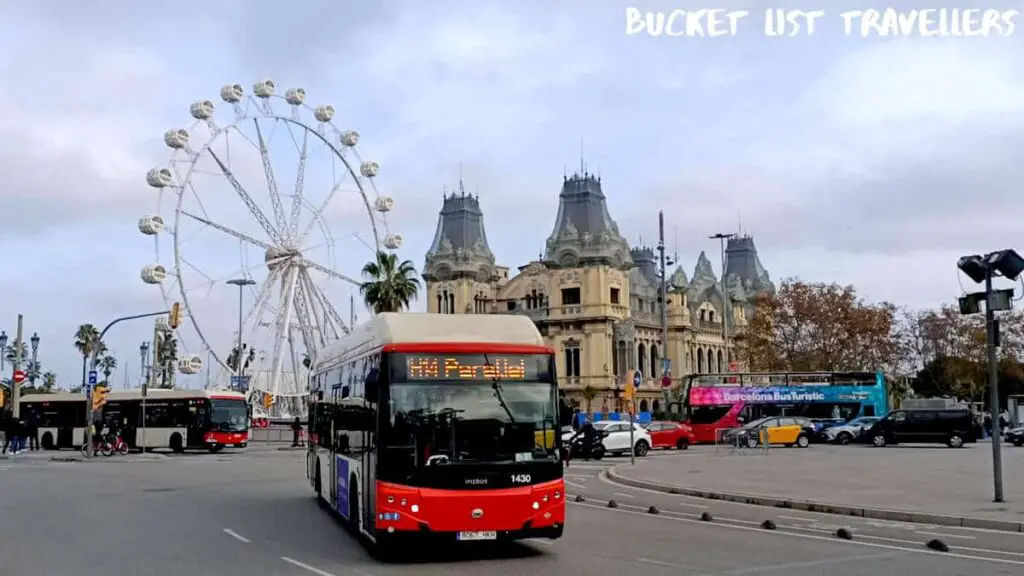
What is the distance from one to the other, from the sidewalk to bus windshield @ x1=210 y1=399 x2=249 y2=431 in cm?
2131

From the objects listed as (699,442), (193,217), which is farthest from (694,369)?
(193,217)

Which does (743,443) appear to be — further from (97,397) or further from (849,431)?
(97,397)

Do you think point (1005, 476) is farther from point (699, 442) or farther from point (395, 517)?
point (699, 442)

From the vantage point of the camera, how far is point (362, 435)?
13461 millimetres

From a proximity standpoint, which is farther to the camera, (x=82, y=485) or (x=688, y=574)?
(x=82, y=485)

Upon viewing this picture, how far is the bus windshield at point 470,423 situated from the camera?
39.7ft

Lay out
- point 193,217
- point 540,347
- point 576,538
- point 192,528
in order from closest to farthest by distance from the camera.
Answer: point 540,347
point 576,538
point 192,528
point 193,217

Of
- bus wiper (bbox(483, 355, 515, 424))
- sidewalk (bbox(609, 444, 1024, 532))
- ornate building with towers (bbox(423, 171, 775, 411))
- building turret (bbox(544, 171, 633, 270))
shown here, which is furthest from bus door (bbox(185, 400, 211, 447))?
building turret (bbox(544, 171, 633, 270))

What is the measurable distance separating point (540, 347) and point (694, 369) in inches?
A: 3670

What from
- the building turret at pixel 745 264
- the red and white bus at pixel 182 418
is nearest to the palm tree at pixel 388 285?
the red and white bus at pixel 182 418

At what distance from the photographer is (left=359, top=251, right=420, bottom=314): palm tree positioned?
58.3 meters

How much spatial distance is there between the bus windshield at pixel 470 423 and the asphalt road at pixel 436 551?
53.0 inches

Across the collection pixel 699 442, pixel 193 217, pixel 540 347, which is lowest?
pixel 699 442

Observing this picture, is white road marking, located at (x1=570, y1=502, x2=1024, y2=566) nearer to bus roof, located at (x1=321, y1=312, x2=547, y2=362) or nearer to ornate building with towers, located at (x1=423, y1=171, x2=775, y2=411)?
bus roof, located at (x1=321, y1=312, x2=547, y2=362)
